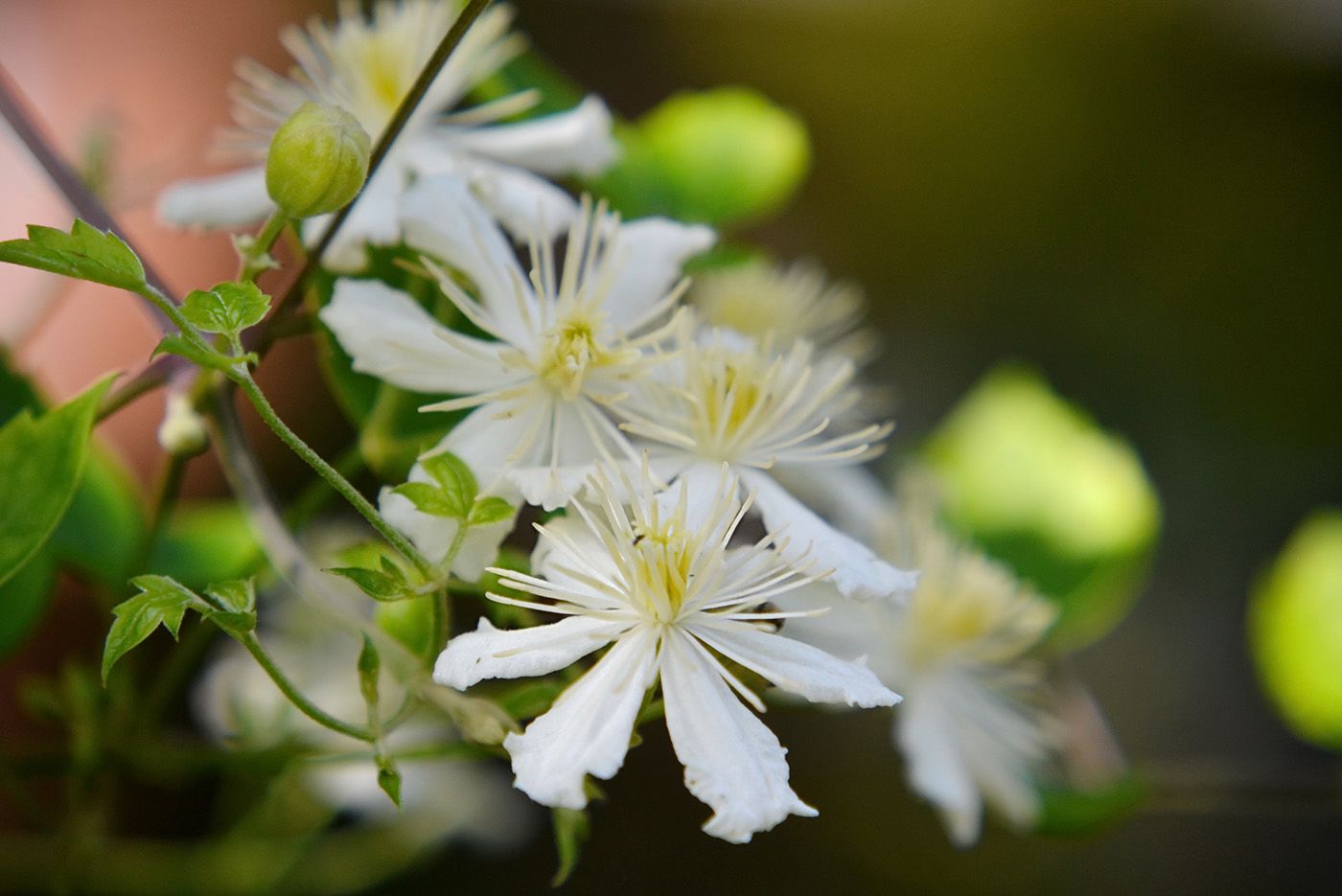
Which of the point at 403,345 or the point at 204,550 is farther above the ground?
the point at 403,345

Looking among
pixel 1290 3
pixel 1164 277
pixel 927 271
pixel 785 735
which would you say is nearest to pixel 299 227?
pixel 785 735

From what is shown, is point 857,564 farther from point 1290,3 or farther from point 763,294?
point 1290,3

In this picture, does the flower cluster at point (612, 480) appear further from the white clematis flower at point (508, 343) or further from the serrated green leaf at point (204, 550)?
the serrated green leaf at point (204, 550)

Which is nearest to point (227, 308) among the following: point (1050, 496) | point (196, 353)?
point (196, 353)

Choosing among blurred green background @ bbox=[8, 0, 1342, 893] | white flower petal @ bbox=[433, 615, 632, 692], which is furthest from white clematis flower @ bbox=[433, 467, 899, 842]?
blurred green background @ bbox=[8, 0, 1342, 893]

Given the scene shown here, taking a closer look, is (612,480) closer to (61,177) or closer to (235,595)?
(235,595)

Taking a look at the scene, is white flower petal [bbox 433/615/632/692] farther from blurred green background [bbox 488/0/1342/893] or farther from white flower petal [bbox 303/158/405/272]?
blurred green background [bbox 488/0/1342/893]
